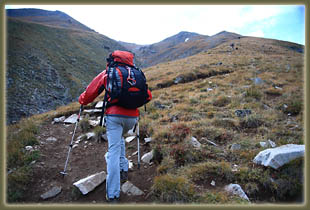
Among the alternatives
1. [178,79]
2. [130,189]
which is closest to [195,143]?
[130,189]

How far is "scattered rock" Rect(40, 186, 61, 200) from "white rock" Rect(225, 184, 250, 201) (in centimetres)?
397

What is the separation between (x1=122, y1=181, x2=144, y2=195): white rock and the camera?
3883 mm

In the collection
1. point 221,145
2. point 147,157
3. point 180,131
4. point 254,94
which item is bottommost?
point 147,157

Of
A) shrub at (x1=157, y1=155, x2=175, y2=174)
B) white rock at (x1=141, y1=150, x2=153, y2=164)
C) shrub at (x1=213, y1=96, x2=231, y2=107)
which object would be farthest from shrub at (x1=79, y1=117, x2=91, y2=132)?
shrub at (x1=213, y1=96, x2=231, y2=107)

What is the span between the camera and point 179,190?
3.56 meters

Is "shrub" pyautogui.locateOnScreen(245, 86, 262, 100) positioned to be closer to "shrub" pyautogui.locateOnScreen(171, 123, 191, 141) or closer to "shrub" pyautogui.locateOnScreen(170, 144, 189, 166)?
"shrub" pyautogui.locateOnScreen(171, 123, 191, 141)

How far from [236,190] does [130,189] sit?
234cm

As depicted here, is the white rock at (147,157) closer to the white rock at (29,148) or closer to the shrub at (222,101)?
the white rock at (29,148)

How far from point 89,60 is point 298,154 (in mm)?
48911

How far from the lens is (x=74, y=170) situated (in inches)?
198

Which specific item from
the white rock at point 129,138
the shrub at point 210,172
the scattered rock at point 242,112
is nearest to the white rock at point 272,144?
the shrub at point 210,172

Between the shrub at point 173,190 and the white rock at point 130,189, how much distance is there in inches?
15.8

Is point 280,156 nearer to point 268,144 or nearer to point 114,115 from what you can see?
point 268,144

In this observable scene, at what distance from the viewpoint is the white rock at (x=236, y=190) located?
138 inches
